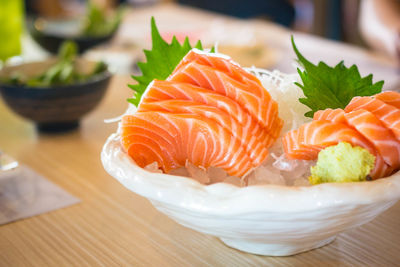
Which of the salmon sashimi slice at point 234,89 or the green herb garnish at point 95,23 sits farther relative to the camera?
the green herb garnish at point 95,23

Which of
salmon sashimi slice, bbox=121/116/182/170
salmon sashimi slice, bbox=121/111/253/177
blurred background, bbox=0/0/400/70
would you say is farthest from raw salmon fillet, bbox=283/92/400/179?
blurred background, bbox=0/0/400/70

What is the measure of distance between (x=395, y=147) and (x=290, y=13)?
382 cm

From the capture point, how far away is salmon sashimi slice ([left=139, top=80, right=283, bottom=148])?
2.77ft

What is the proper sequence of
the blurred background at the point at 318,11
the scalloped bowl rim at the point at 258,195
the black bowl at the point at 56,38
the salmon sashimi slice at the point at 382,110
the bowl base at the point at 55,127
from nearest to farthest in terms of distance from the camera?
the scalloped bowl rim at the point at 258,195, the salmon sashimi slice at the point at 382,110, the bowl base at the point at 55,127, the black bowl at the point at 56,38, the blurred background at the point at 318,11

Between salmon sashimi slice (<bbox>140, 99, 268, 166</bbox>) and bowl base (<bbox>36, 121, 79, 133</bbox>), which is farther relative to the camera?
bowl base (<bbox>36, 121, 79, 133</bbox>)

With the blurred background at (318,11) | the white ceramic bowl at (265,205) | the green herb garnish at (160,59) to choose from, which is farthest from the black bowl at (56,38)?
the blurred background at (318,11)

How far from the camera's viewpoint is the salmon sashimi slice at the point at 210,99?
2.77 ft

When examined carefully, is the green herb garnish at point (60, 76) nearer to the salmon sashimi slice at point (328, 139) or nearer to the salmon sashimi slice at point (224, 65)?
the salmon sashimi slice at point (224, 65)

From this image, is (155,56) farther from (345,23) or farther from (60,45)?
(345,23)

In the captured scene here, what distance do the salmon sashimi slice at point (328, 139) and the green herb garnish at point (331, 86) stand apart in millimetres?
135

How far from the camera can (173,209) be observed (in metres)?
0.76

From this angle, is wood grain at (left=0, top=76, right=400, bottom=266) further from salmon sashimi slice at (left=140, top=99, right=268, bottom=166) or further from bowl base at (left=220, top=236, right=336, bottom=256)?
salmon sashimi slice at (left=140, top=99, right=268, bottom=166)

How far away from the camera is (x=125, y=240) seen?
0.95 meters

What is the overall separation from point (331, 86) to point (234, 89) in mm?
208
